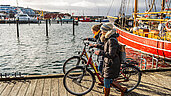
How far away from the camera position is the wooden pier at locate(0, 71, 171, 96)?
15.2 ft

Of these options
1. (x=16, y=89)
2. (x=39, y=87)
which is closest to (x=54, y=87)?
(x=39, y=87)

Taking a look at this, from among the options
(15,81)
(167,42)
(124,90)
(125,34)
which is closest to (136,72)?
(124,90)

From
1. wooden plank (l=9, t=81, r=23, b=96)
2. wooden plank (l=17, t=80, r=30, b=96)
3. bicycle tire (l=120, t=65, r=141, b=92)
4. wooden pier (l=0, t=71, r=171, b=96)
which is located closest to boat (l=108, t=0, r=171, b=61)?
wooden pier (l=0, t=71, r=171, b=96)

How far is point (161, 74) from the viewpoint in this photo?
245 inches

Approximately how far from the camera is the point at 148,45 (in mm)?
15867

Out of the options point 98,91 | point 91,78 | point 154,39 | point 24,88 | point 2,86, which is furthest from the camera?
point 154,39

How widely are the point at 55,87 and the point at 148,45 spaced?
13.0m

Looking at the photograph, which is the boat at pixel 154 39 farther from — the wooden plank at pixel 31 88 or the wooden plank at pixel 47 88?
the wooden plank at pixel 31 88

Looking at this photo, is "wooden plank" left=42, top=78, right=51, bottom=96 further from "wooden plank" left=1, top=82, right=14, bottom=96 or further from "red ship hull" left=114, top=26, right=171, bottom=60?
"red ship hull" left=114, top=26, right=171, bottom=60

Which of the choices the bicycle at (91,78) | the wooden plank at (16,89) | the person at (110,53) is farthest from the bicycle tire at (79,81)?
the wooden plank at (16,89)

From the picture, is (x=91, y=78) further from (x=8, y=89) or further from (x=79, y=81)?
(x=8, y=89)

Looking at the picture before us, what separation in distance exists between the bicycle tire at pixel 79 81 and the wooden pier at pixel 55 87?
20 cm

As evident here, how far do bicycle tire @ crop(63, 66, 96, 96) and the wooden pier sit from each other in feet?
0.66

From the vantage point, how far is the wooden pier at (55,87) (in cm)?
462
